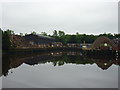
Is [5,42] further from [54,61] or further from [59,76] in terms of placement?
[59,76]

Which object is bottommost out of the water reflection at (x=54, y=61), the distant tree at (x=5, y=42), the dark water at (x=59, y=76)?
the dark water at (x=59, y=76)

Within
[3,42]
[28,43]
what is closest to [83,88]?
[3,42]

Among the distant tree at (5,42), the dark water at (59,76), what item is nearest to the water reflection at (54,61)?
the dark water at (59,76)

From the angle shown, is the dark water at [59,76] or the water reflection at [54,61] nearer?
the dark water at [59,76]

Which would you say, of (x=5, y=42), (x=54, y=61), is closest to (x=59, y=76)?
(x=54, y=61)

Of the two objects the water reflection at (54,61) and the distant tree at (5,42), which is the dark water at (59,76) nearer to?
the water reflection at (54,61)

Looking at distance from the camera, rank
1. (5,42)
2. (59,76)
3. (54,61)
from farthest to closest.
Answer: (5,42) → (54,61) → (59,76)

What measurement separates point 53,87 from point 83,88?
6.39 ft

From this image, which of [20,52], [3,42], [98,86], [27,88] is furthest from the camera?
[20,52]

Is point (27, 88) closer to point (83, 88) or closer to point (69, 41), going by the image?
point (83, 88)

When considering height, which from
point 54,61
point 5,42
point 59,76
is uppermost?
point 5,42

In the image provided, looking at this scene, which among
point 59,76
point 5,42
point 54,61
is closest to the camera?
point 59,76

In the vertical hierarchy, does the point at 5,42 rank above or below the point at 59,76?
above

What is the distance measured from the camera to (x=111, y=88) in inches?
537
